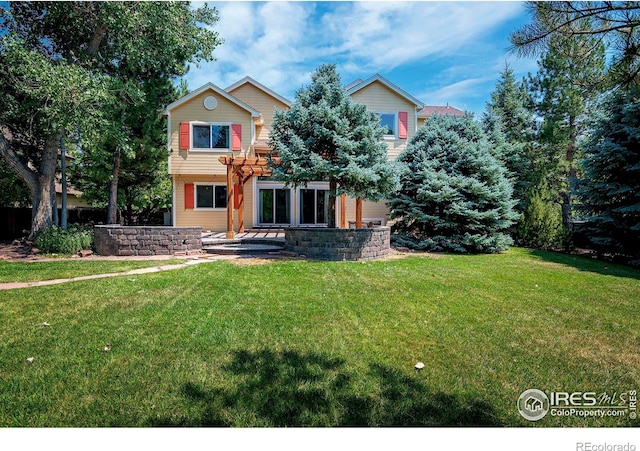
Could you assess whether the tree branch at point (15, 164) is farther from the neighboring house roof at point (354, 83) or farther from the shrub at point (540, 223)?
the shrub at point (540, 223)

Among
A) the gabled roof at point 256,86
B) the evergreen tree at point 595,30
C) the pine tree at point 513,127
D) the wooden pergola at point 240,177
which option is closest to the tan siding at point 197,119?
the wooden pergola at point 240,177

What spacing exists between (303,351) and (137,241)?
8.20 meters

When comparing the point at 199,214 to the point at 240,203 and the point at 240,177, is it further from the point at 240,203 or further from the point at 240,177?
the point at 240,177

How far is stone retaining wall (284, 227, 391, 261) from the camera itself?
9367mm

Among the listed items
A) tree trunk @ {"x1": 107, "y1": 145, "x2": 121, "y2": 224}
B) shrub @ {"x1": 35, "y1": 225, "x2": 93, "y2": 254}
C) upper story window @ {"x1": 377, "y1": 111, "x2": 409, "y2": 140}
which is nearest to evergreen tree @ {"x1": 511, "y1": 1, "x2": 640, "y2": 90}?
shrub @ {"x1": 35, "y1": 225, "x2": 93, "y2": 254}

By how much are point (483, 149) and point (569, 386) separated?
35.2 feet

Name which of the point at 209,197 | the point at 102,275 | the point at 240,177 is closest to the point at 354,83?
the point at 240,177

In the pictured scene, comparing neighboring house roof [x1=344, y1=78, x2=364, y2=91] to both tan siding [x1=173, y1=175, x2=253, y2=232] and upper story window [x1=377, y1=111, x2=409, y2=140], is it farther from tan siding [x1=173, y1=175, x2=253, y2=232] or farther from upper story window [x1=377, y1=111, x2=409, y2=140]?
tan siding [x1=173, y1=175, x2=253, y2=232]

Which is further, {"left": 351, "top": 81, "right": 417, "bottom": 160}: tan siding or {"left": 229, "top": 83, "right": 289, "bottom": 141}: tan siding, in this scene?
{"left": 229, "top": 83, "right": 289, "bottom": 141}: tan siding

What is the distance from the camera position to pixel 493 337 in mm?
3826

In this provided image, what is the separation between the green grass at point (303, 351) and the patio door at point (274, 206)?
9766 mm

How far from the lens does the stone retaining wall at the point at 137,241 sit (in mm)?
9602

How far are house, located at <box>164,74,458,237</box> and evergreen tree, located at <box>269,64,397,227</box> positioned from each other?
363cm

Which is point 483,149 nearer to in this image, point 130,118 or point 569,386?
point 569,386
